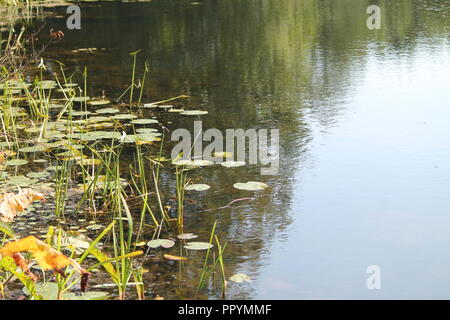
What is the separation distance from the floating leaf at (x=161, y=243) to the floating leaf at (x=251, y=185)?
0.65 meters

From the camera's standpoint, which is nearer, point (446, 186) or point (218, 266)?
point (218, 266)

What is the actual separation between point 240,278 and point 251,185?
95 cm

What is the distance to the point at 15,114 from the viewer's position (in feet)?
16.2

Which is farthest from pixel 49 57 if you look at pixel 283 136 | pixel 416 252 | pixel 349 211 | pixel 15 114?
pixel 416 252

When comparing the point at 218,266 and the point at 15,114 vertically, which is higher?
the point at 15,114

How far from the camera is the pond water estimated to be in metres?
2.89

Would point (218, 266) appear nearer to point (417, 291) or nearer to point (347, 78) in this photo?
point (417, 291)

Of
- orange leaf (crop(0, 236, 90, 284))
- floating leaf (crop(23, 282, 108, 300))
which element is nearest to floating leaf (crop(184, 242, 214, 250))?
floating leaf (crop(23, 282, 108, 300))

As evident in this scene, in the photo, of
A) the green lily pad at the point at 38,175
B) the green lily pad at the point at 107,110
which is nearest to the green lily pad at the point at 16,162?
the green lily pad at the point at 38,175

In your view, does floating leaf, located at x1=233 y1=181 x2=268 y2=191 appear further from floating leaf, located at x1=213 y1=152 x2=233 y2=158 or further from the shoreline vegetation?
floating leaf, located at x1=213 y1=152 x2=233 y2=158

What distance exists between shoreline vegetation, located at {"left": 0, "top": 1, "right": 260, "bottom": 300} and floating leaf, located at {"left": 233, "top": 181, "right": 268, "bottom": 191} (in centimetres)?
23

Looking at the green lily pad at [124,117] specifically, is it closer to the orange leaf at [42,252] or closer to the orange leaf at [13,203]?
the orange leaf at [13,203]

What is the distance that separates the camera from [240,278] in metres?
2.77
